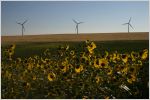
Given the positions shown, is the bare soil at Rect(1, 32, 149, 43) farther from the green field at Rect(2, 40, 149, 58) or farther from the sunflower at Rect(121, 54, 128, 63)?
the sunflower at Rect(121, 54, 128, 63)

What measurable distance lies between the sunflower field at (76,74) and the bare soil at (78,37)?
7cm

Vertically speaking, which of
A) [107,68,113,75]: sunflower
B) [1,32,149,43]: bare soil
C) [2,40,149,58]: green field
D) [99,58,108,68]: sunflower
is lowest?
[107,68,113,75]: sunflower

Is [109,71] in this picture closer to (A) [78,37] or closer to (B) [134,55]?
(B) [134,55]

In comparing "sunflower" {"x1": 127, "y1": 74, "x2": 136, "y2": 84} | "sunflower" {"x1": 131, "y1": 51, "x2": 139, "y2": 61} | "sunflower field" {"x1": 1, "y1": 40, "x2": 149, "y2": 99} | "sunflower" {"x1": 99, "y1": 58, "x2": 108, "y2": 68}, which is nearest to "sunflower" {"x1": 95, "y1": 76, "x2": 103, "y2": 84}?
"sunflower field" {"x1": 1, "y1": 40, "x2": 149, "y2": 99}

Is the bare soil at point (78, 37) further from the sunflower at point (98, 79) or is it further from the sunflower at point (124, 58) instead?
the sunflower at point (98, 79)

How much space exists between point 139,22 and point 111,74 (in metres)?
0.67

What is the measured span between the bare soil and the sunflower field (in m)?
0.07

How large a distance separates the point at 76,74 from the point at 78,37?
470mm

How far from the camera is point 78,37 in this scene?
2.88m

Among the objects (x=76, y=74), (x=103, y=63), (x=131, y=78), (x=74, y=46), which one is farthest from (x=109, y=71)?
(x=74, y=46)

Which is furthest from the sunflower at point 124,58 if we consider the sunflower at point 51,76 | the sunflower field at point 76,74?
the sunflower at point 51,76

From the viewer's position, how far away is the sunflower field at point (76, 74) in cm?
252

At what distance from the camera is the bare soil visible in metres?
2.80

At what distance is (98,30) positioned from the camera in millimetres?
2844
